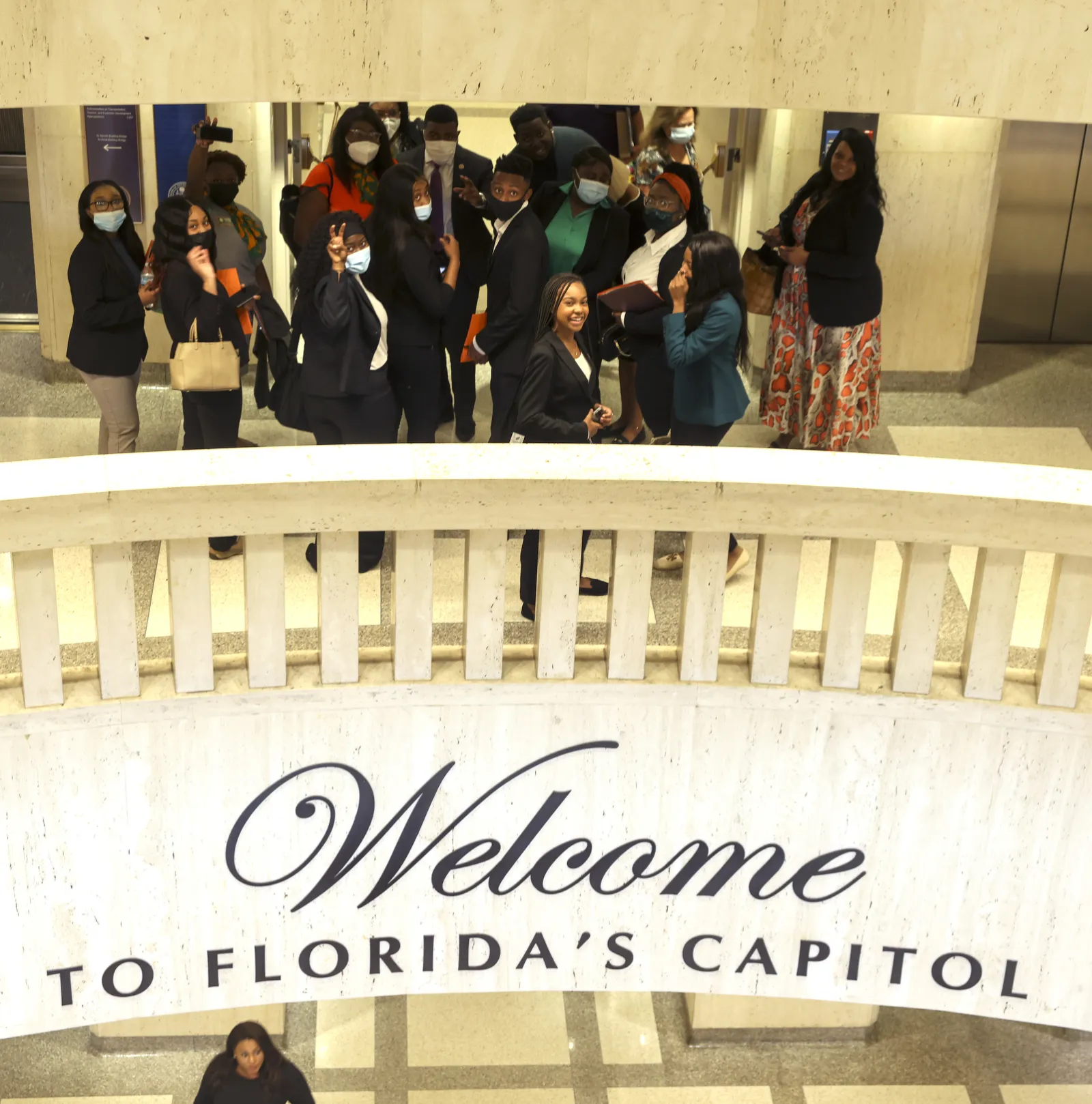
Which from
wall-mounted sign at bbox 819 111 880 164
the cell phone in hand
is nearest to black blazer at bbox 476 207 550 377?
the cell phone in hand

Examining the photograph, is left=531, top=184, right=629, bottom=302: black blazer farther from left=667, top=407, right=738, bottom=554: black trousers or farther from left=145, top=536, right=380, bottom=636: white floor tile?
left=145, top=536, right=380, bottom=636: white floor tile

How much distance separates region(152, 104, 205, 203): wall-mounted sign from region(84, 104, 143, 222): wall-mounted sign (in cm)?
11

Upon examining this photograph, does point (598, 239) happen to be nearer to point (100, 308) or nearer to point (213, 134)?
point (213, 134)

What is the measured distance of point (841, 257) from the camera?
7281 millimetres

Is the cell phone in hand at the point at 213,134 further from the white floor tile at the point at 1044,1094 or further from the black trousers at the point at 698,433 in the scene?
the white floor tile at the point at 1044,1094

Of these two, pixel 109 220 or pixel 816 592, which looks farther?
pixel 109 220

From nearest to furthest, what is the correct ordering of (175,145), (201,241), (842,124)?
(201,241) < (842,124) < (175,145)

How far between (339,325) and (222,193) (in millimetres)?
1268

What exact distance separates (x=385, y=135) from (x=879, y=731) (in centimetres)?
393

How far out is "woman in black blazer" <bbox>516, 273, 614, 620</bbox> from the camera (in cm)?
616

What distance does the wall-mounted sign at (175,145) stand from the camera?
820cm

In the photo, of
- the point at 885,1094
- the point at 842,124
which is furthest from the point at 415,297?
the point at 885,1094

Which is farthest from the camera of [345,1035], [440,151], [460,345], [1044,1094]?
[345,1035]

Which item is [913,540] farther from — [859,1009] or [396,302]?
[859,1009]
